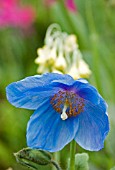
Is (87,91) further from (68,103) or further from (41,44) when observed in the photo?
(41,44)

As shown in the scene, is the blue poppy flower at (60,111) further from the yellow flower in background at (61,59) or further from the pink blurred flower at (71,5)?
the pink blurred flower at (71,5)

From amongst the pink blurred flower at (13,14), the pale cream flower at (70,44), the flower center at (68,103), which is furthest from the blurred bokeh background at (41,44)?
the flower center at (68,103)

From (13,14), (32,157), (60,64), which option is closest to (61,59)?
(60,64)

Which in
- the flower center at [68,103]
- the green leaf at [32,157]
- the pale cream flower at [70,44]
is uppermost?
the pale cream flower at [70,44]

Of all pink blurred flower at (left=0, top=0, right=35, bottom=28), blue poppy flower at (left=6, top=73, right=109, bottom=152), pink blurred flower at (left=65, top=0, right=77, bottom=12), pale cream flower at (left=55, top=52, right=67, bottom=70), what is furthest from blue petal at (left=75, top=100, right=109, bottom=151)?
pink blurred flower at (left=0, top=0, right=35, bottom=28)

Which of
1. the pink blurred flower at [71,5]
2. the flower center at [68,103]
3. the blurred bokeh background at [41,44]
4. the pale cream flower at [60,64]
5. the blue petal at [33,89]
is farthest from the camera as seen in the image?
the pink blurred flower at [71,5]

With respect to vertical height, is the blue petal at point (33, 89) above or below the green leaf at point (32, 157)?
above
